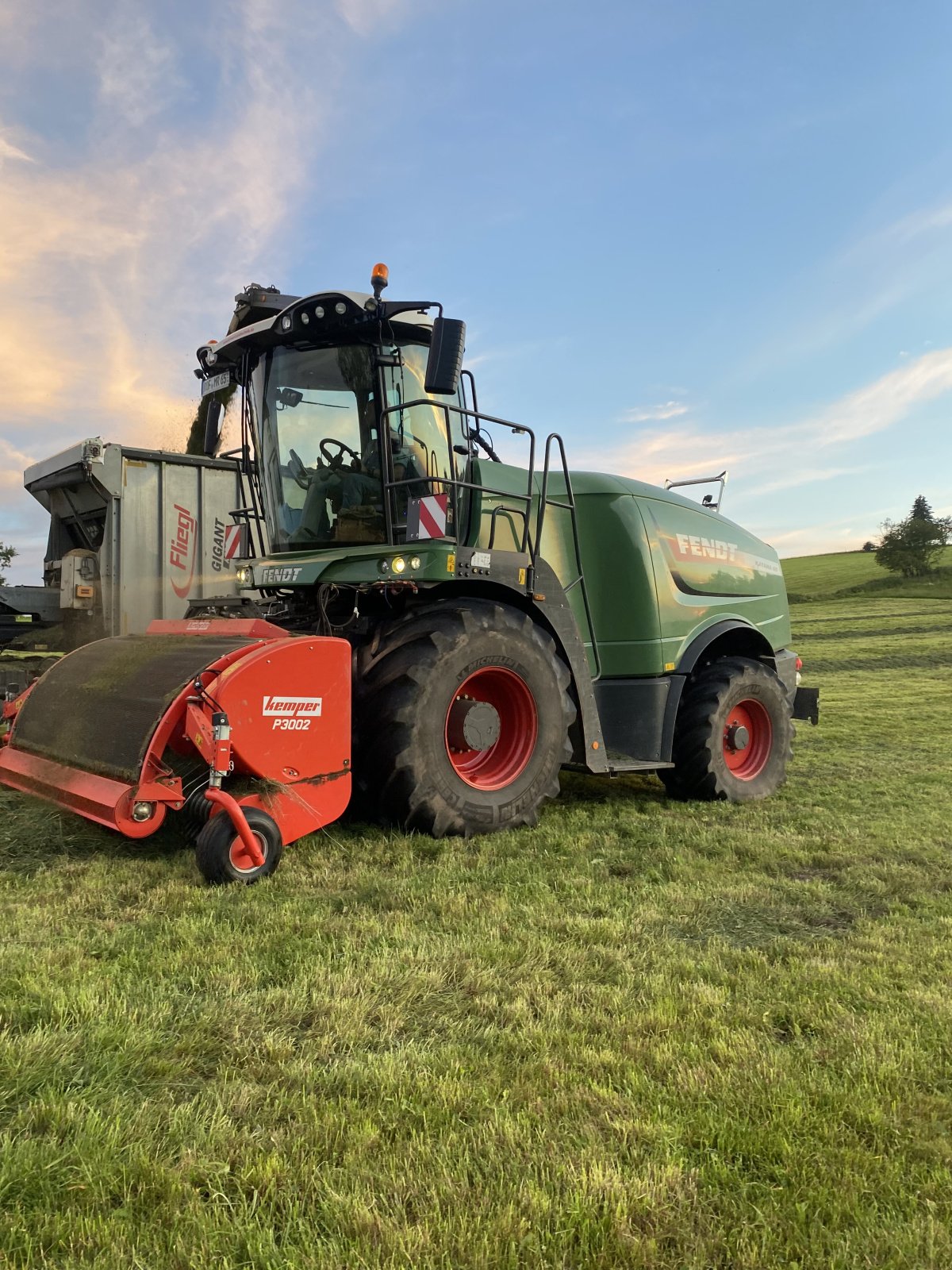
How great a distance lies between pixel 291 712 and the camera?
13.3ft

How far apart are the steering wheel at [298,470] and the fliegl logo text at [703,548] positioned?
9.30 ft

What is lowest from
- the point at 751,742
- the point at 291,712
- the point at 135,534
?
the point at 751,742

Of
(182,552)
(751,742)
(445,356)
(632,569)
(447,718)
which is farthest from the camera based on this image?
(182,552)

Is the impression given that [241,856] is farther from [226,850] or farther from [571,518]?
[571,518]

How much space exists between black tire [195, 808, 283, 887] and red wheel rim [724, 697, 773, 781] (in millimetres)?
4138

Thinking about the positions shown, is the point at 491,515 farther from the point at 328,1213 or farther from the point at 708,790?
the point at 328,1213

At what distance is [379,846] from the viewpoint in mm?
4430

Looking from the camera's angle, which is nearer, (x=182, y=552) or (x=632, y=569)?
(x=632, y=569)

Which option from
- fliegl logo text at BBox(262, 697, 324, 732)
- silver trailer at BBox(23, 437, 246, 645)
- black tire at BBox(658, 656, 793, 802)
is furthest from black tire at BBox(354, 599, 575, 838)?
silver trailer at BBox(23, 437, 246, 645)

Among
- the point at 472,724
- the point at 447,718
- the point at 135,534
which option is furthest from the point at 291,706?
the point at 135,534

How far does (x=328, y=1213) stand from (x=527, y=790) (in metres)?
3.41

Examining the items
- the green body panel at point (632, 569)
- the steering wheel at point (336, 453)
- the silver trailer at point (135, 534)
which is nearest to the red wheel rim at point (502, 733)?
the green body panel at point (632, 569)

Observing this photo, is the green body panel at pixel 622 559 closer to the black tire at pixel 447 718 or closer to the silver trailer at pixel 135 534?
the black tire at pixel 447 718

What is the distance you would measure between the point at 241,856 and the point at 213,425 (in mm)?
3467
